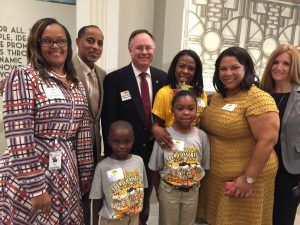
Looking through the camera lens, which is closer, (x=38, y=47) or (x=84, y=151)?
(x=38, y=47)

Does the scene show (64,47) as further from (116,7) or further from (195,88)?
(116,7)

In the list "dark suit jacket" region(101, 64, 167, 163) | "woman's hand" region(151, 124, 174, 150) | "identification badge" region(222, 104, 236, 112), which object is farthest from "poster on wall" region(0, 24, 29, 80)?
"identification badge" region(222, 104, 236, 112)

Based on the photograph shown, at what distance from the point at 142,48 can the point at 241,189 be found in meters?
1.10

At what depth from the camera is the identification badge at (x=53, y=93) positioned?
1.24m

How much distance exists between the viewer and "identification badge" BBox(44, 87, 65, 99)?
124 cm

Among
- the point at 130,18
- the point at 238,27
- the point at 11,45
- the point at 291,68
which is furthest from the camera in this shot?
the point at 238,27

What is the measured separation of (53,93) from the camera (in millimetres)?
1256

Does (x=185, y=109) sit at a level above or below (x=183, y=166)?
above

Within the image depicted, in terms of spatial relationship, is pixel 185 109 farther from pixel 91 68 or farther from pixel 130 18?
pixel 130 18

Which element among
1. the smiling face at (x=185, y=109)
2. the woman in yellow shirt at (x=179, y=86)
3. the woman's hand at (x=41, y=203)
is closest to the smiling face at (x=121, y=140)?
the woman in yellow shirt at (x=179, y=86)

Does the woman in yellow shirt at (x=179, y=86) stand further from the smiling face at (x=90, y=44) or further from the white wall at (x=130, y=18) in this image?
the white wall at (x=130, y=18)

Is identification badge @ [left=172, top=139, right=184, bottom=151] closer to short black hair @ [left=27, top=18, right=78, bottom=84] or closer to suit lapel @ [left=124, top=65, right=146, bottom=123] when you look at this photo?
suit lapel @ [left=124, top=65, right=146, bottom=123]

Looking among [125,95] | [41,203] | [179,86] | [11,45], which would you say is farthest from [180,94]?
[11,45]

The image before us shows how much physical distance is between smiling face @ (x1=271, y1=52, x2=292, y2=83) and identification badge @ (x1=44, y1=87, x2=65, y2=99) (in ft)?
4.80
